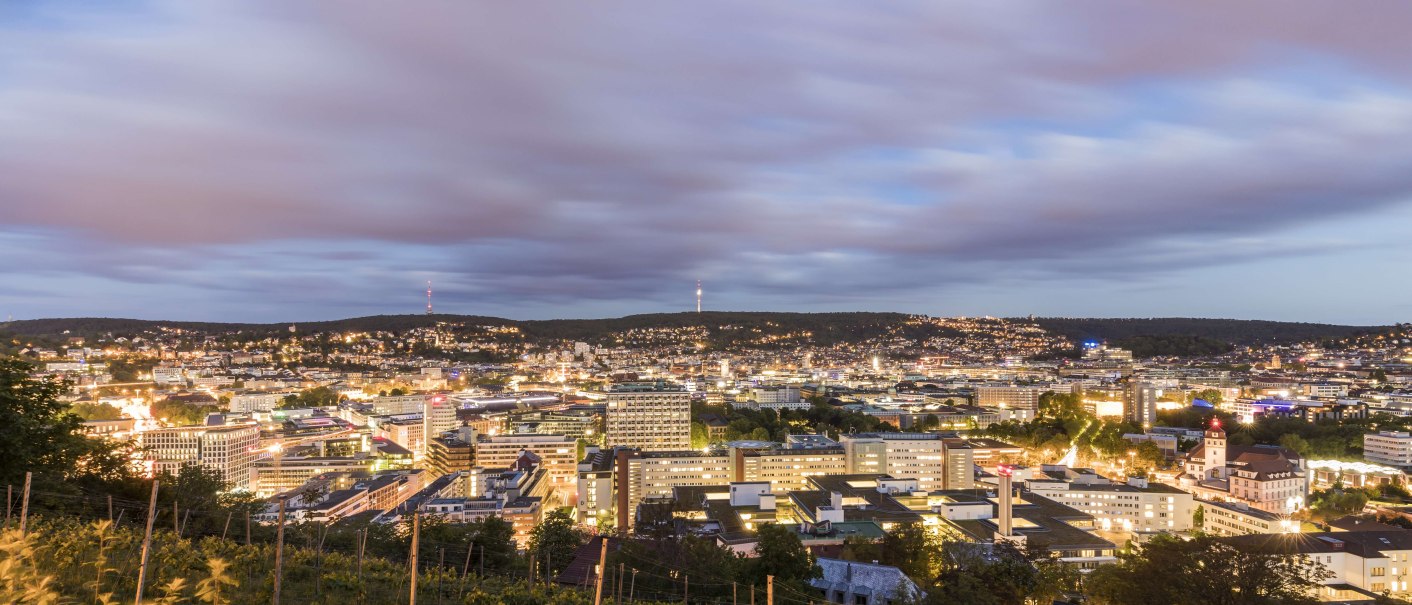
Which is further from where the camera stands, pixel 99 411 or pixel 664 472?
pixel 99 411

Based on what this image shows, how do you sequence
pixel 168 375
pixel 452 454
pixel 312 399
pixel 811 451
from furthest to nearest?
pixel 168 375, pixel 312 399, pixel 452 454, pixel 811 451

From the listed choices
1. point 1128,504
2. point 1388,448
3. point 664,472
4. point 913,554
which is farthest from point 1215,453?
point 913,554

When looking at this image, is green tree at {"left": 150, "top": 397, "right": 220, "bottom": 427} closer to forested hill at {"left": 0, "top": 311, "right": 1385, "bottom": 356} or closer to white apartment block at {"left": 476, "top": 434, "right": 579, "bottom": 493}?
white apartment block at {"left": 476, "top": 434, "right": 579, "bottom": 493}

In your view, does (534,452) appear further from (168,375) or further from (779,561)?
(168,375)

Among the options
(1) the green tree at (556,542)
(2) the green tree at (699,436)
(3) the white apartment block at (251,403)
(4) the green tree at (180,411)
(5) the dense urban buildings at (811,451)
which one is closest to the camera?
(1) the green tree at (556,542)

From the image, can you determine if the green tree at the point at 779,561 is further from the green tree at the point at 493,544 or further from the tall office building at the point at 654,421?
the tall office building at the point at 654,421

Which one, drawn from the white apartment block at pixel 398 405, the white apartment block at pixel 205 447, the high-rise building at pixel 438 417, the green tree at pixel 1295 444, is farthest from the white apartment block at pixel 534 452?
the green tree at pixel 1295 444

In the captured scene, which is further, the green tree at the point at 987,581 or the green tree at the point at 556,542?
the green tree at the point at 556,542

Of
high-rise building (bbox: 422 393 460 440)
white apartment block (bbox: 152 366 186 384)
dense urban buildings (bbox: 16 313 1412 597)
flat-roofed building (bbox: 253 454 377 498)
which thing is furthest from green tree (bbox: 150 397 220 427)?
white apartment block (bbox: 152 366 186 384)
